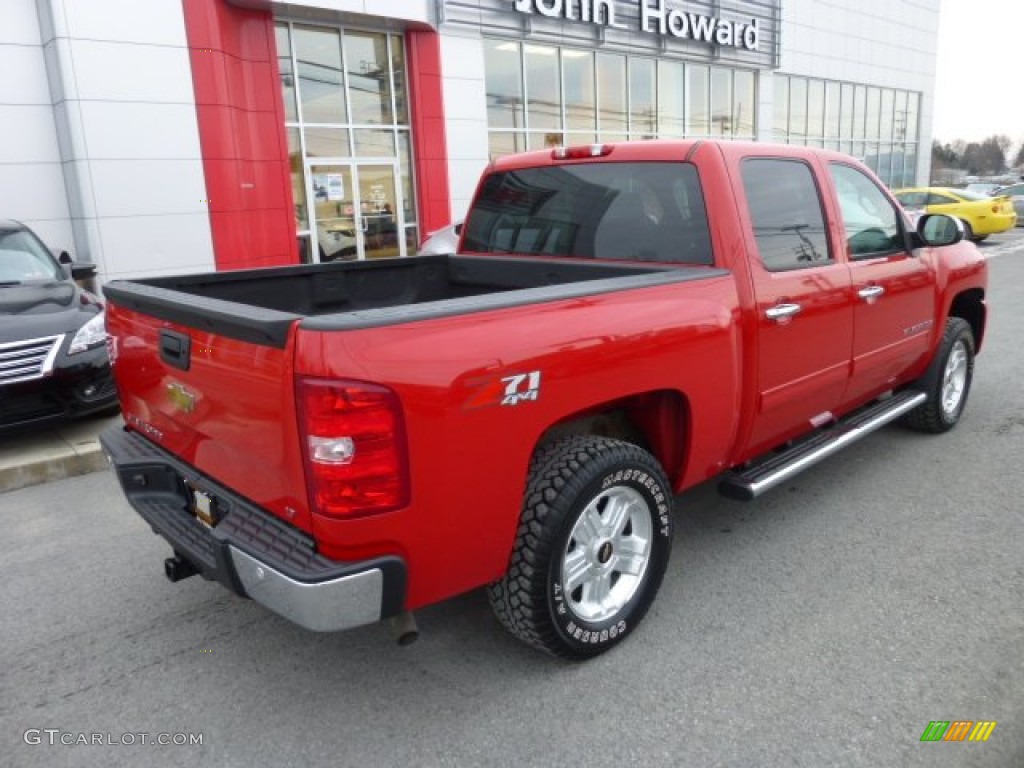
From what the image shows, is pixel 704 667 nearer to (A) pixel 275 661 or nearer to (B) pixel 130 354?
(A) pixel 275 661

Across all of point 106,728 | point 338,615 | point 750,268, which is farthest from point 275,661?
point 750,268

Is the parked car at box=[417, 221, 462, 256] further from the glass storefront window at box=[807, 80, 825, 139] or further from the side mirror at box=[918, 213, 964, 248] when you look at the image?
the glass storefront window at box=[807, 80, 825, 139]

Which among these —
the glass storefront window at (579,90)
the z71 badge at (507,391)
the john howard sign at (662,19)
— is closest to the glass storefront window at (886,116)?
the john howard sign at (662,19)

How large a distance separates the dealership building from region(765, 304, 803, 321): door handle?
10913 mm

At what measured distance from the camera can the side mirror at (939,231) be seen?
479 cm

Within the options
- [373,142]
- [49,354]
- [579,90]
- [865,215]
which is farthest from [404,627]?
[579,90]

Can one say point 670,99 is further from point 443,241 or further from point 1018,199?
point 1018,199

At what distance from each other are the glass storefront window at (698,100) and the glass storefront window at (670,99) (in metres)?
0.24

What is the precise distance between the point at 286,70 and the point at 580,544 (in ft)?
42.1

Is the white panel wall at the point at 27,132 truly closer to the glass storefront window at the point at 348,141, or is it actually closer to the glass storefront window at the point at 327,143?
the glass storefront window at the point at 348,141

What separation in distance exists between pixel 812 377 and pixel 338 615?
2.65 m

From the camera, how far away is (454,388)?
2.32 metres

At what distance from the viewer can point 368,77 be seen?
14.5 meters

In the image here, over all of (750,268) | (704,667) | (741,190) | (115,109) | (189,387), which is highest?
(115,109)
